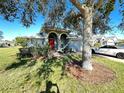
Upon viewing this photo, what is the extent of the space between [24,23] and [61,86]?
20.4 feet

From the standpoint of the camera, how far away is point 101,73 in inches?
429

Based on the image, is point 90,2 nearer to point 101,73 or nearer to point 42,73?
point 101,73

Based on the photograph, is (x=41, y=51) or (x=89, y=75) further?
(x=41, y=51)

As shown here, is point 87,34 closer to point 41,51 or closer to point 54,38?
point 41,51

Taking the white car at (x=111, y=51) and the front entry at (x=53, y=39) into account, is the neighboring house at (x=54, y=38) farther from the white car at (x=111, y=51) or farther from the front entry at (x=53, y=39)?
the white car at (x=111, y=51)

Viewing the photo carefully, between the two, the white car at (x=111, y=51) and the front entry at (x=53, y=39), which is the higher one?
the front entry at (x=53, y=39)

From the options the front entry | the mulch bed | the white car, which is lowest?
the mulch bed

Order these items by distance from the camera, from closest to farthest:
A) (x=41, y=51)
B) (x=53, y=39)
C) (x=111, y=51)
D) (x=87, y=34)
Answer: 1. (x=87, y=34)
2. (x=41, y=51)
3. (x=111, y=51)
4. (x=53, y=39)

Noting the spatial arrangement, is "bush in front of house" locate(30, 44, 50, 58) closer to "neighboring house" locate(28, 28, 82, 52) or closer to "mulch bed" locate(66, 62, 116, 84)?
"neighboring house" locate(28, 28, 82, 52)

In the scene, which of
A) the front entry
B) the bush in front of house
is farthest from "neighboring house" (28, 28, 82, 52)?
the bush in front of house

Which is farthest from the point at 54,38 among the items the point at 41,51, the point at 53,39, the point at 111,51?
the point at 111,51

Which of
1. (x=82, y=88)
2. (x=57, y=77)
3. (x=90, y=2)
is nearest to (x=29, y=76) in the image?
(x=57, y=77)

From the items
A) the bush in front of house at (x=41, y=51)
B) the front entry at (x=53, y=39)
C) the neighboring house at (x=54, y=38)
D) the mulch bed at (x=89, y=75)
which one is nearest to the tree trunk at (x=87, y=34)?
the mulch bed at (x=89, y=75)

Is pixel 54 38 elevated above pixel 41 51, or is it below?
above
